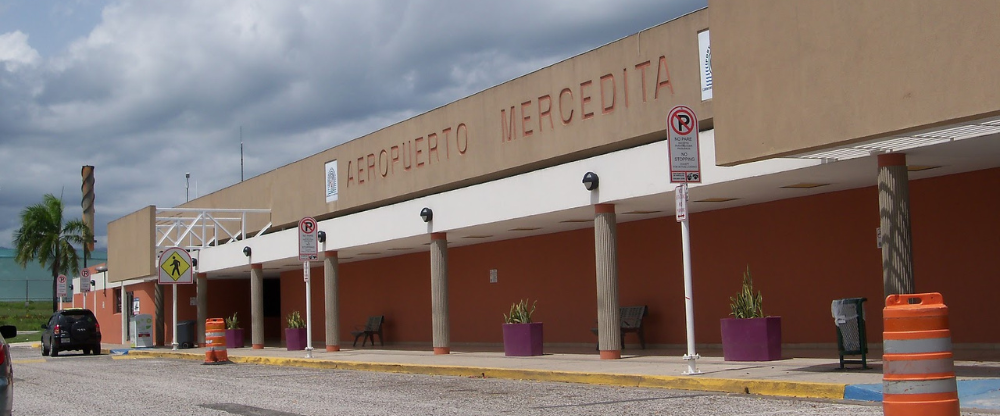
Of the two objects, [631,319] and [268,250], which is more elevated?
[268,250]

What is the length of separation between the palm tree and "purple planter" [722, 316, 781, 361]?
55766 millimetres

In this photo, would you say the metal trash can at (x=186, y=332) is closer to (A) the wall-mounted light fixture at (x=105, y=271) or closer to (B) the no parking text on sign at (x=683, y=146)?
(A) the wall-mounted light fixture at (x=105, y=271)

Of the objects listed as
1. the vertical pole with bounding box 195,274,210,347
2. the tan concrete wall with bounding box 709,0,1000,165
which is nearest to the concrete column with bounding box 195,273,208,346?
the vertical pole with bounding box 195,274,210,347

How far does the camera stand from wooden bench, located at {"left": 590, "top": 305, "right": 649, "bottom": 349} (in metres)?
22.7

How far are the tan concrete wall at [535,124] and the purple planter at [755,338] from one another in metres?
3.79

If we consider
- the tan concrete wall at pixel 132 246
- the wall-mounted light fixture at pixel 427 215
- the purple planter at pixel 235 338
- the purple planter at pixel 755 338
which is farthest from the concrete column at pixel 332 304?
the purple planter at pixel 755 338

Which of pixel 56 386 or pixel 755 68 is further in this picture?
pixel 56 386

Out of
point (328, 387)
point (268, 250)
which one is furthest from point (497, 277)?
point (328, 387)

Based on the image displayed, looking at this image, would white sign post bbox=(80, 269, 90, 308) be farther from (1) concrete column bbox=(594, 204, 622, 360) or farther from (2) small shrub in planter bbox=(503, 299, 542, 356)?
(1) concrete column bbox=(594, 204, 622, 360)

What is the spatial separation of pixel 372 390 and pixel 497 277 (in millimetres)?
12407

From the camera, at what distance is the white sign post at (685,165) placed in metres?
14.7

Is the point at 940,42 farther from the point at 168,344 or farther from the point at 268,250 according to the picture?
the point at 168,344

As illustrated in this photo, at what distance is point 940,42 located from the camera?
1185 centimetres

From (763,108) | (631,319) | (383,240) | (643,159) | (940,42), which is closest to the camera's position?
(940,42)
